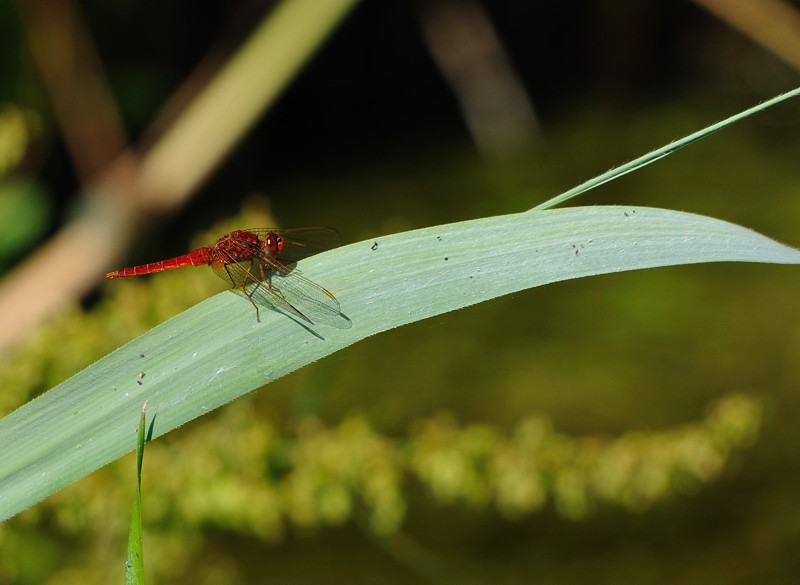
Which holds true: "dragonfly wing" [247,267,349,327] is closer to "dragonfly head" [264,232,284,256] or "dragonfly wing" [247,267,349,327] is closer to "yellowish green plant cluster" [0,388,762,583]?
"dragonfly head" [264,232,284,256]

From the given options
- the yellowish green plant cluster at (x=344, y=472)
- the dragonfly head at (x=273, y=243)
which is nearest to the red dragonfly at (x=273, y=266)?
the dragonfly head at (x=273, y=243)

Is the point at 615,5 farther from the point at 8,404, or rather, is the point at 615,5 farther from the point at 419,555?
the point at 8,404

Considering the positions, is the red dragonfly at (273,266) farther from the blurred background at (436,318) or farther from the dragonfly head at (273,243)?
the blurred background at (436,318)

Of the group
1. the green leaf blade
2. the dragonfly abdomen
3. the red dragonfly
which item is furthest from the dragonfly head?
the green leaf blade

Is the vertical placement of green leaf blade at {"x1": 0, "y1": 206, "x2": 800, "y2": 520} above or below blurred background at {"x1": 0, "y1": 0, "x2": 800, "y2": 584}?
below

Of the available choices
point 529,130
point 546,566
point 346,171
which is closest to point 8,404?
point 546,566

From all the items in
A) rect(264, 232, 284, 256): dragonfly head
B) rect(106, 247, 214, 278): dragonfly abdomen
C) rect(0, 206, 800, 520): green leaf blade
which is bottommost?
rect(0, 206, 800, 520): green leaf blade

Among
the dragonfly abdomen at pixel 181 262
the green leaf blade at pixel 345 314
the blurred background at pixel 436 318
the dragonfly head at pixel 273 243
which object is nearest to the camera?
the green leaf blade at pixel 345 314

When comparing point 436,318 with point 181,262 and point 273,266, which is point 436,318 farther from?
point 273,266
